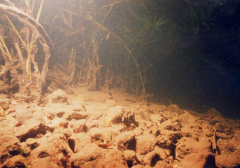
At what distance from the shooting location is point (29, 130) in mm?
1912

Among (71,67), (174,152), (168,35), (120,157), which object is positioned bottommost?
(174,152)

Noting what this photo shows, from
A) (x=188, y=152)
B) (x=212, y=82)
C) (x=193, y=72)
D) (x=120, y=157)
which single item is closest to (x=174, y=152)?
(x=188, y=152)

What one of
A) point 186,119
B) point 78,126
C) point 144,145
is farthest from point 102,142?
point 186,119

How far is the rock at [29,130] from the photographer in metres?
1.86

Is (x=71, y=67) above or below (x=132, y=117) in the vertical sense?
above

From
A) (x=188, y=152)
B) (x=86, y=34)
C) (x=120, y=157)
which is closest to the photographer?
(x=120, y=157)

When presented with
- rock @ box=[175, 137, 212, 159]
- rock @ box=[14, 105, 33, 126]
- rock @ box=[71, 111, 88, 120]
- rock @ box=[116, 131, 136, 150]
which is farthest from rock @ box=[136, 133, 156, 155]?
rock @ box=[14, 105, 33, 126]

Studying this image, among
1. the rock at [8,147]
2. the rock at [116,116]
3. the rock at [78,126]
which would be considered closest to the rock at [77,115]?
the rock at [78,126]

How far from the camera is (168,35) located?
6535 mm

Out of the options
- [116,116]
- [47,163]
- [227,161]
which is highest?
[116,116]

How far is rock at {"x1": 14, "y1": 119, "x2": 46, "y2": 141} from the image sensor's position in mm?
1858

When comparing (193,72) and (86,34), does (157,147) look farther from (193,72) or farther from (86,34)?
(193,72)

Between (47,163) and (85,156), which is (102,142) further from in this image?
(47,163)

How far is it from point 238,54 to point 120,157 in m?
9.59
